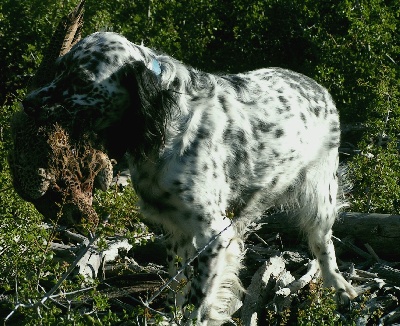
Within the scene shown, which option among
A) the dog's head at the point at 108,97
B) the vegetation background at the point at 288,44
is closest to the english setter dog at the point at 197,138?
the dog's head at the point at 108,97

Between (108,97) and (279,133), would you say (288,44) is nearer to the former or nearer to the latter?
(279,133)

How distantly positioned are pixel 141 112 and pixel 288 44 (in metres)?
5.24

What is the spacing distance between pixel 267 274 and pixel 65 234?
1.97m

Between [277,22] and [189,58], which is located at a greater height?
[277,22]

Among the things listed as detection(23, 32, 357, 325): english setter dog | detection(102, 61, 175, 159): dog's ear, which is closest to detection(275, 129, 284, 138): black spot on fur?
detection(23, 32, 357, 325): english setter dog

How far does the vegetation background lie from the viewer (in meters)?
7.64

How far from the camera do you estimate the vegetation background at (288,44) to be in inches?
301

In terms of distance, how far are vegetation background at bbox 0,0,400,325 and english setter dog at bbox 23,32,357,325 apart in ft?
4.18

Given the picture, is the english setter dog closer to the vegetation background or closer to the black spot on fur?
the black spot on fur

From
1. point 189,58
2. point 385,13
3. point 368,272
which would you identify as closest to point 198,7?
point 189,58

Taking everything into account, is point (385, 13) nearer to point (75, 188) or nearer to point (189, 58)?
point (189, 58)

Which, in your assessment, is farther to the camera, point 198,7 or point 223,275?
point 198,7

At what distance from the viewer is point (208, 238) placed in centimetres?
544

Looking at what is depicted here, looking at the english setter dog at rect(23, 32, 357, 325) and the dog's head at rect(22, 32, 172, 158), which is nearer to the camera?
the dog's head at rect(22, 32, 172, 158)
